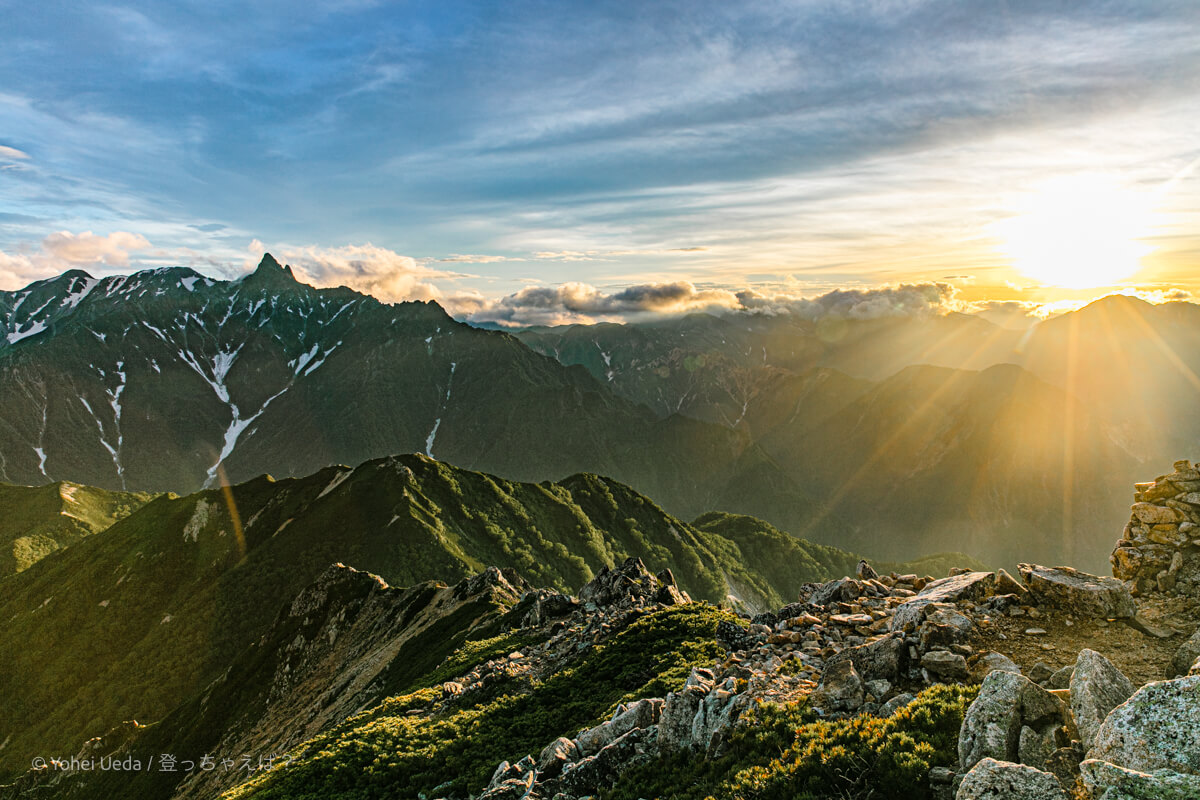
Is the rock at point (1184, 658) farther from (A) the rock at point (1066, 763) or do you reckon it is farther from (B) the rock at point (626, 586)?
(B) the rock at point (626, 586)

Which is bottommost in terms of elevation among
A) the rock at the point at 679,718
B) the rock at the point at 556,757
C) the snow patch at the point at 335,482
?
the snow patch at the point at 335,482

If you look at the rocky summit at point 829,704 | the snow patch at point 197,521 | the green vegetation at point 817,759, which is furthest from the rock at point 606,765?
the snow patch at point 197,521

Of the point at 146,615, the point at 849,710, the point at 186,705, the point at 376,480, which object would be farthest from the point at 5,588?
the point at 849,710

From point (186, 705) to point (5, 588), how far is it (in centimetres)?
12894

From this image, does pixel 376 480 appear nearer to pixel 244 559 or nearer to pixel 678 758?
pixel 244 559

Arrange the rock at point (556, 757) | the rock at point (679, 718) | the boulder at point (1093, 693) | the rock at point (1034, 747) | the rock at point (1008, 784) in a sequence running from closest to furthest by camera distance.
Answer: the rock at point (1008, 784) → the boulder at point (1093, 693) → the rock at point (1034, 747) → the rock at point (679, 718) → the rock at point (556, 757)

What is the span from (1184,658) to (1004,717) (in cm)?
976

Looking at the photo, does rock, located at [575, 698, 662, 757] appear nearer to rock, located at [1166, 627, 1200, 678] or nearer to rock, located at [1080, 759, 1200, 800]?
rock, located at [1080, 759, 1200, 800]

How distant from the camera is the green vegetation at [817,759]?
15281mm

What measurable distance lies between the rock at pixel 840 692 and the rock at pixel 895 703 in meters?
0.97

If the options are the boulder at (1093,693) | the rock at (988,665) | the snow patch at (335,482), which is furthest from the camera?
the snow patch at (335,482)

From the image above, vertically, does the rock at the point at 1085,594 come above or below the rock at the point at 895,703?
above

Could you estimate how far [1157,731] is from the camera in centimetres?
1113

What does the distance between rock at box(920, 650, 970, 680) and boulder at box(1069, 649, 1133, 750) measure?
5799 millimetres
